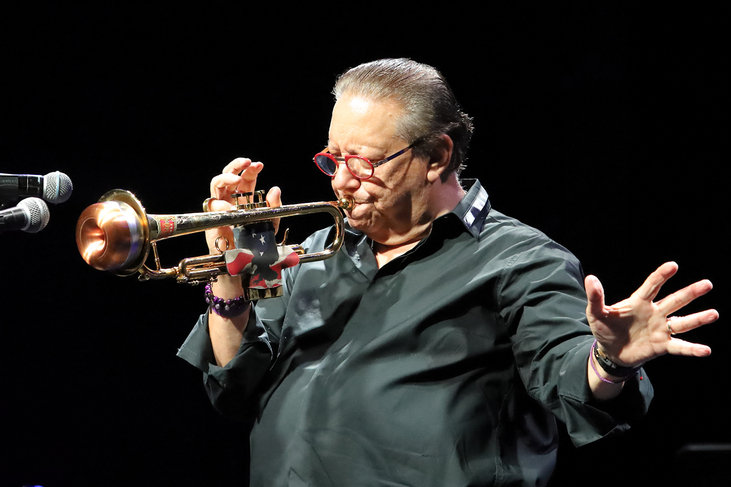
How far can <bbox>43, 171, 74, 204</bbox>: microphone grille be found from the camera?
1.76 m

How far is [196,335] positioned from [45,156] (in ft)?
4.86

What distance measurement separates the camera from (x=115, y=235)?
1792 millimetres

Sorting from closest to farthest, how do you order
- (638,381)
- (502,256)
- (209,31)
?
(638,381)
(502,256)
(209,31)

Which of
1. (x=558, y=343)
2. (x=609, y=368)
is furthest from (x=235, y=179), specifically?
(x=609, y=368)

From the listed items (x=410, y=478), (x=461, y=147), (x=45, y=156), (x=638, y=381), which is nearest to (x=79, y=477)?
(x=45, y=156)

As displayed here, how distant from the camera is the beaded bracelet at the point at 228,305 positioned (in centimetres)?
214

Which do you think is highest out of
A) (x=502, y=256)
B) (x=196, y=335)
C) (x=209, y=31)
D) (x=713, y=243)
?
(x=209, y=31)

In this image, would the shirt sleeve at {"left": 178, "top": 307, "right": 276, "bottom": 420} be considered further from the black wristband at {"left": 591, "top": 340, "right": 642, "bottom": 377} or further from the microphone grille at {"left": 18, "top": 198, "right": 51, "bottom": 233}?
the black wristband at {"left": 591, "top": 340, "right": 642, "bottom": 377}

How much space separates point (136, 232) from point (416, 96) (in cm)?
96

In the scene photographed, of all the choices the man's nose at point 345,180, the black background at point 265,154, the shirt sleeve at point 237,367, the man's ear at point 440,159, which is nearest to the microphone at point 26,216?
the shirt sleeve at point 237,367

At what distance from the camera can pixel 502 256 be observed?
81.0 inches

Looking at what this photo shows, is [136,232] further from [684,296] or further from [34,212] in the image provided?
[684,296]

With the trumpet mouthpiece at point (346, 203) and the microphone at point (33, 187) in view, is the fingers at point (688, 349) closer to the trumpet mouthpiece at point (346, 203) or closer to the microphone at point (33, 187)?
the trumpet mouthpiece at point (346, 203)

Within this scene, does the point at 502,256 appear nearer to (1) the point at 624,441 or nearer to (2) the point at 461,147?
(2) the point at 461,147
